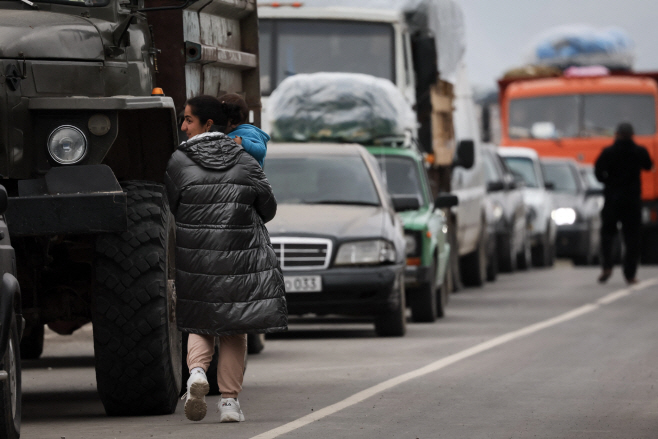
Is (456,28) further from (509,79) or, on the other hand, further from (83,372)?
(509,79)

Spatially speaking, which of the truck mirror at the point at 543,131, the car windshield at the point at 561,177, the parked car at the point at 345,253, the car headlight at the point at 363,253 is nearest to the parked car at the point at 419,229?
the parked car at the point at 345,253

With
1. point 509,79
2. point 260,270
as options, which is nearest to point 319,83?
point 260,270

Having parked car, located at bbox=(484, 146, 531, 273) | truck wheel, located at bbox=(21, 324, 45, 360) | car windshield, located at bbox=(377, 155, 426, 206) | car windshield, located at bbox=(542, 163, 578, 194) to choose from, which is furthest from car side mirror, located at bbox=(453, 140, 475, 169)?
car windshield, located at bbox=(542, 163, 578, 194)

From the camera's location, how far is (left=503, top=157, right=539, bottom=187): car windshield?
29219mm

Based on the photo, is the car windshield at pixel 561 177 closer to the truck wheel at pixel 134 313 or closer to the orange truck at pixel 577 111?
the orange truck at pixel 577 111

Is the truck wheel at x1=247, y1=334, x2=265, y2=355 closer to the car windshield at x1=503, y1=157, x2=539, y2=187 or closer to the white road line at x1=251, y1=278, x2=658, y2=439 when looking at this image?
the white road line at x1=251, y1=278, x2=658, y2=439

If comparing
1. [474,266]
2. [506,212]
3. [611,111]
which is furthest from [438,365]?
[611,111]

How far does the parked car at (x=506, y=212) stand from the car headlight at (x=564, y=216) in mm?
1868

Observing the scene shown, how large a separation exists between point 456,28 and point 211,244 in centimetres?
1356

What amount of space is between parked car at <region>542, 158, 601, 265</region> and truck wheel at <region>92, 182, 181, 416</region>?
21685 millimetres

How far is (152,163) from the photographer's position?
30.3 feet

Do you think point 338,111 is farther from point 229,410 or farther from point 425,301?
point 229,410

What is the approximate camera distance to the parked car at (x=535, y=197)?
29.1 metres

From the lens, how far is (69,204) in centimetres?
783
